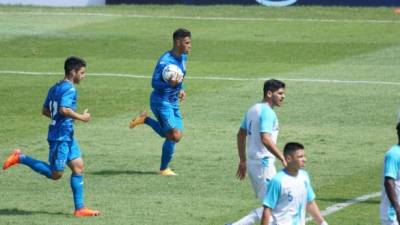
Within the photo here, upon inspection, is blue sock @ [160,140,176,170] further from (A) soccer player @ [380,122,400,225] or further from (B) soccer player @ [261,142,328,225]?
(B) soccer player @ [261,142,328,225]

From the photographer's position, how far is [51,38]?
3362 cm

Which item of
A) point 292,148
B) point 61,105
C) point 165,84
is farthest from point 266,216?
point 165,84

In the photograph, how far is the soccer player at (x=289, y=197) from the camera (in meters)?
12.2

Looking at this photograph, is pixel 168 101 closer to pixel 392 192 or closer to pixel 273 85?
pixel 273 85

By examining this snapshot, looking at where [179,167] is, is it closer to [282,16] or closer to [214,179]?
[214,179]

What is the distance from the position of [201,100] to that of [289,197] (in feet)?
43.9

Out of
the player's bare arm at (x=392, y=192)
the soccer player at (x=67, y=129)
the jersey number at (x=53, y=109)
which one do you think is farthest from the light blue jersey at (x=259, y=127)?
the jersey number at (x=53, y=109)

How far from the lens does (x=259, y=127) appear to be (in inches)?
559

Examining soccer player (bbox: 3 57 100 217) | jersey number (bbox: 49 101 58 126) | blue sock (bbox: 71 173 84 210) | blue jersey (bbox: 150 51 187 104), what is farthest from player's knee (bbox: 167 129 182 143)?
blue sock (bbox: 71 173 84 210)

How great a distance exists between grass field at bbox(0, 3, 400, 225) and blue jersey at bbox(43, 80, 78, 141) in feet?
3.32

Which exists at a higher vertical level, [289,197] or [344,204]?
[289,197]

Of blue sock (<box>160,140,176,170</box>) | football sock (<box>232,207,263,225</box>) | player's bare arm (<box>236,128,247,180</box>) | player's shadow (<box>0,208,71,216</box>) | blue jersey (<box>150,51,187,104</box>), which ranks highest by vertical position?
blue jersey (<box>150,51,187,104</box>)

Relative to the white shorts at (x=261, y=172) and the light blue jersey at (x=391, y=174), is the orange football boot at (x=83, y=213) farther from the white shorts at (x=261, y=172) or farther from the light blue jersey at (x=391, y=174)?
the light blue jersey at (x=391, y=174)

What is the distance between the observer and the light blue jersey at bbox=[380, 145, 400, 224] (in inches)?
499
